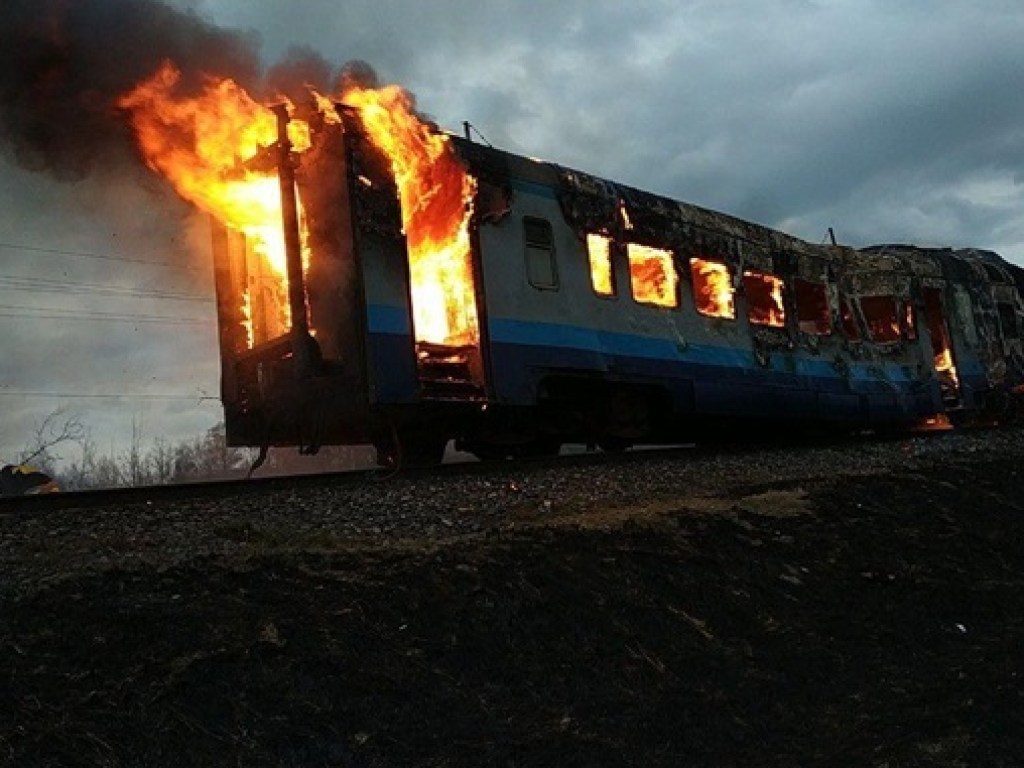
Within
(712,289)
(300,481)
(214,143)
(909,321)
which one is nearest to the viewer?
(300,481)

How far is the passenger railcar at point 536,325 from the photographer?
7.93 meters

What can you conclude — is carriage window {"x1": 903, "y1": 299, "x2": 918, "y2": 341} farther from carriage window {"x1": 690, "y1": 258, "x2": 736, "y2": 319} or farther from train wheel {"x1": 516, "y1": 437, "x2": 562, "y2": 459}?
train wheel {"x1": 516, "y1": 437, "x2": 562, "y2": 459}

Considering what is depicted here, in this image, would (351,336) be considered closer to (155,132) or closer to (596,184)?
(155,132)

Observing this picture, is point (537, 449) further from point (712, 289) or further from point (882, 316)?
point (882, 316)

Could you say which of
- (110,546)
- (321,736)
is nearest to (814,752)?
(321,736)

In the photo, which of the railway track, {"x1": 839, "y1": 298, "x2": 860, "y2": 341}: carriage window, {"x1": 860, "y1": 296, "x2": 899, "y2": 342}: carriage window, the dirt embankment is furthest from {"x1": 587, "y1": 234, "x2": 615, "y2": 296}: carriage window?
{"x1": 860, "y1": 296, "x2": 899, "y2": 342}: carriage window

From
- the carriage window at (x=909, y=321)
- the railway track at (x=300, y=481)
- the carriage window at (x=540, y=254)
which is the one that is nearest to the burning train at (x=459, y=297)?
the carriage window at (x=540, y=254)

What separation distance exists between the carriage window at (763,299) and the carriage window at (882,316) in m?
2.48

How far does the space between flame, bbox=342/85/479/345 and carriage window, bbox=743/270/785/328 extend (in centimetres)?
488

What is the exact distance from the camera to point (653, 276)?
10742 mm

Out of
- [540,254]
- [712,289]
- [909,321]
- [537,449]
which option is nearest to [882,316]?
[909,321]

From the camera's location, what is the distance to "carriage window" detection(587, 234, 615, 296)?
9.87 metres

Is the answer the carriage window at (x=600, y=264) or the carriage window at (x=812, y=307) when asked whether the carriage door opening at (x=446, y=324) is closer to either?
the carriage window at (x=600, y=264)

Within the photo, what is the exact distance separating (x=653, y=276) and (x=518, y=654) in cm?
756
